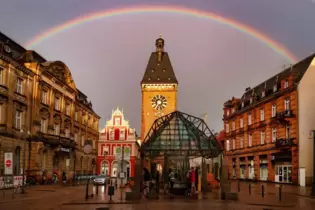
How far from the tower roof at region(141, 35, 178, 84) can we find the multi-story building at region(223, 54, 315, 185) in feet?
74.6

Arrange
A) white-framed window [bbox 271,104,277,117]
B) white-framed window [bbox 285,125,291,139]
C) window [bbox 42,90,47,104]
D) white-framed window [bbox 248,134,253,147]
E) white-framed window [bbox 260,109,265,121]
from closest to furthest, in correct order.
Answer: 1. window [bbox 42,90,47,104]
2. white-framed window [bbox 285,125,291,139]
3. white-framed window [bbox 271,104,277,117]
4. white-framed window [bbox 260,109,265,121]
5. white-framed window [bbox 248,134,253,147]

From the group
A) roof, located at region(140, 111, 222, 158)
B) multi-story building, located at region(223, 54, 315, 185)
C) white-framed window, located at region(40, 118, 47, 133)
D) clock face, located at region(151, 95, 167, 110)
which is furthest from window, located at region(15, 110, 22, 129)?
clock face, located at region(151, 95, 167, 110)

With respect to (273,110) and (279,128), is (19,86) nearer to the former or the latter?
(279,128)

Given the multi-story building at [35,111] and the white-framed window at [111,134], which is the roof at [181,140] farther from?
the white-framed window at [111,134]

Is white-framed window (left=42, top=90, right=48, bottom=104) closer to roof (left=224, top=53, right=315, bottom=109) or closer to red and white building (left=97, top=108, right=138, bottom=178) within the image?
roof (left=224, top=53, right=315, bottom=109)

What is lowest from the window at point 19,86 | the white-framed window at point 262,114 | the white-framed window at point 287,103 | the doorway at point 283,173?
the doorway at point 283,173

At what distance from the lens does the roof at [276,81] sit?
166 feet

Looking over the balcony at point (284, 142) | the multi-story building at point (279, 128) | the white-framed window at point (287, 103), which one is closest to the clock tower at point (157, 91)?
the multi-story building at point (279, 128)

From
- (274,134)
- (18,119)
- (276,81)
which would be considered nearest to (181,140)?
(18,119)

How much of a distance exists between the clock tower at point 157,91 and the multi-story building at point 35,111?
24.1m

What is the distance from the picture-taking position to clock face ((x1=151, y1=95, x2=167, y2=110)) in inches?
3401

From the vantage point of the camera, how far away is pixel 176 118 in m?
30.3

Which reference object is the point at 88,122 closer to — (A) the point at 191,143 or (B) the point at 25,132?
(B) the point at 25,132

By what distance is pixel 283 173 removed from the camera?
5234 cm
